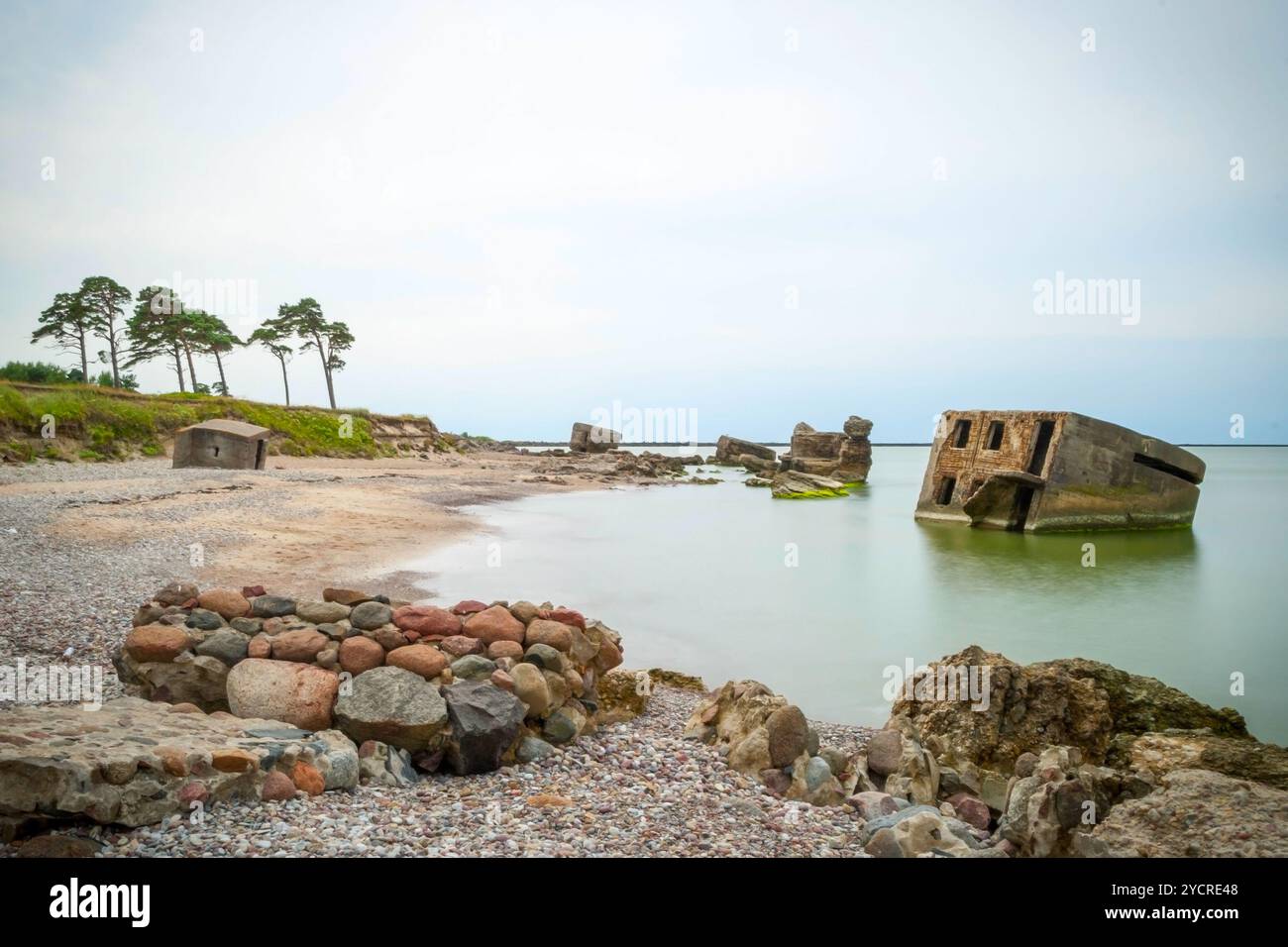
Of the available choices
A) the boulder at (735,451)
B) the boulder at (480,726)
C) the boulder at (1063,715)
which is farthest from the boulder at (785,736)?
the boulder at (735,451)

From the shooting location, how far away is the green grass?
3103 centimetres

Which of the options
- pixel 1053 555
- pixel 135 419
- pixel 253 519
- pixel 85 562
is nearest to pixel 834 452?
pixel 1053 555

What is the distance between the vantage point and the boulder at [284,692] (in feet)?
20.2

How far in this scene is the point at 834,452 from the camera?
2734 inches

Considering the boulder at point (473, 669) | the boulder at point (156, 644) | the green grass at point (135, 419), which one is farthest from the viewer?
the green grass at point (135, 419)

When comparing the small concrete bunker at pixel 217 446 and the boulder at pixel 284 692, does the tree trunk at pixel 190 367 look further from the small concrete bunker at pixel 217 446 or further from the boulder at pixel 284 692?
the boulder at pixel 284 692

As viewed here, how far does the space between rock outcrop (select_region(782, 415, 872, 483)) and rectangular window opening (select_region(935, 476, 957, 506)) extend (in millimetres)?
30410

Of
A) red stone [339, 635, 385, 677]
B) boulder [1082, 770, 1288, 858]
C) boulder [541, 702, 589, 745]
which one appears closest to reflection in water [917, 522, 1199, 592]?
boulder [1082, 770, 1288, 858]

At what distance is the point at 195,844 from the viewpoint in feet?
14.1

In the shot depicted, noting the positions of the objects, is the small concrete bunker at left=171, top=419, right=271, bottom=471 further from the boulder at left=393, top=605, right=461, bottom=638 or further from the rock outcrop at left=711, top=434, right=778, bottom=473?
the rock outcrop at left=711, top=434, right=778, bottom=473

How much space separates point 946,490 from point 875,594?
55.5ft

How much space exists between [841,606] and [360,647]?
14.2m

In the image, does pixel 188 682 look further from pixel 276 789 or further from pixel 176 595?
pixel 276 789

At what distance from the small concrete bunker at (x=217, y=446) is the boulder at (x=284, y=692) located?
1098 inches
